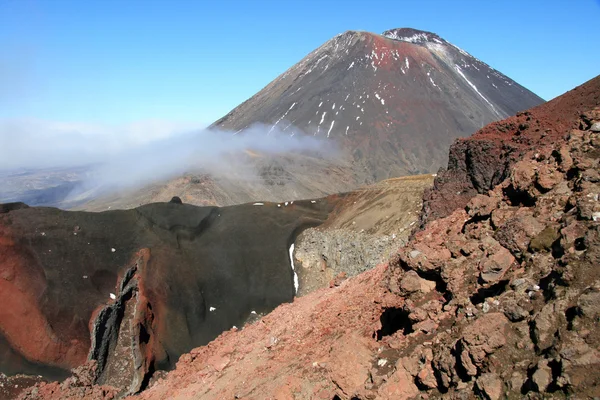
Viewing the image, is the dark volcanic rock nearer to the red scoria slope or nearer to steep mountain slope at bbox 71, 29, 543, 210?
the red scoria slope

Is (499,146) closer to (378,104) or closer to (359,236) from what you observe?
(359,236)

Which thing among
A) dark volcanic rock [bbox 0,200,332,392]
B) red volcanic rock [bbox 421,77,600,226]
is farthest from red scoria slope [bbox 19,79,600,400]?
dark volcanic rock [bbox 0,200,332,392]

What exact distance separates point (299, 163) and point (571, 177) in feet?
160

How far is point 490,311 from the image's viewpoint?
573 centimetres

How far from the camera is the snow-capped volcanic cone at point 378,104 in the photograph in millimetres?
65688

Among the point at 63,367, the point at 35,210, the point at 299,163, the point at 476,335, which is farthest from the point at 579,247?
the point at 299,163

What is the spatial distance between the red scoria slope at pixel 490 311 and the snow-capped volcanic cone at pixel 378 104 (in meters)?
49.7

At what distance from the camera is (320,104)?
7262 cm

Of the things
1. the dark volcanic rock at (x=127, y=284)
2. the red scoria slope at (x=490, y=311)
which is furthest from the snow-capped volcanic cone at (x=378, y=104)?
the red scoria slope at (x=490, y=311)

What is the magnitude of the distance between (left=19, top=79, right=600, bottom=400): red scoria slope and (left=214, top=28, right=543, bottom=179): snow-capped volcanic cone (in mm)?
49654

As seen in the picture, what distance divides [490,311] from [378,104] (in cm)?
Result: 6864

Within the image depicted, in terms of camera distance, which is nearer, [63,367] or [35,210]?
[63,367]

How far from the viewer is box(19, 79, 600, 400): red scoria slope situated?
15.4ft

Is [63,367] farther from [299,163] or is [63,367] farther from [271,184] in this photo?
[299,163]
